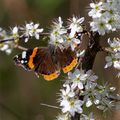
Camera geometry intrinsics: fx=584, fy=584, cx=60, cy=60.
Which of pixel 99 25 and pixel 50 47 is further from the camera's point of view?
pixel 50 47

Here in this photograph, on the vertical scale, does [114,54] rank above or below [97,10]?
below

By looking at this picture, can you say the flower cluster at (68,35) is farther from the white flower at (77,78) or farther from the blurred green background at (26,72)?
the blurred green background at (26,72)

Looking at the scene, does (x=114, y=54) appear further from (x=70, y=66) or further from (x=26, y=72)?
(x=26, y=72)

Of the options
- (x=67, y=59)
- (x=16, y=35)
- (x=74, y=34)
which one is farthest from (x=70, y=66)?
(x=16, y=35)

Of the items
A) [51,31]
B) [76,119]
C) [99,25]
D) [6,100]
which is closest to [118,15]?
[99,25]

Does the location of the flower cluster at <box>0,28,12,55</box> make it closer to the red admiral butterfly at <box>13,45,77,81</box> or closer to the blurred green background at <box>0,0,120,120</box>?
the red admiral butterfly at <box>13,45,77,81</box>

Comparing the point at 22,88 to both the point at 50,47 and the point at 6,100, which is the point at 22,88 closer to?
the point at 6,100

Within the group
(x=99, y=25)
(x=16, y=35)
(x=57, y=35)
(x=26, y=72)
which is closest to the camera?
(x=99, y=25)
